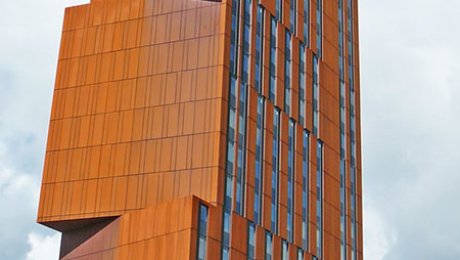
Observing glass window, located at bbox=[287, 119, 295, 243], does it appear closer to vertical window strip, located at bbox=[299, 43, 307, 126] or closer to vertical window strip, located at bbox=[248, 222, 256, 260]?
vertical window strip, located at bbox=[299, 43, 307, 126]

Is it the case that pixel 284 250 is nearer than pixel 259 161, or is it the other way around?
pixel 259 161

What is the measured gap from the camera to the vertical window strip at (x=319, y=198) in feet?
324

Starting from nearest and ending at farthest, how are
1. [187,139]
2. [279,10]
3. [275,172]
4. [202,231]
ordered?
1. [202,231]
2. [187,139]
3. [275,172]
4. [279,10]

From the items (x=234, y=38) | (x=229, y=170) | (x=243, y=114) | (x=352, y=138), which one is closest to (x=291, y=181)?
(x=243, y=114)

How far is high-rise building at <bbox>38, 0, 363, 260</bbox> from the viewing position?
3337 inches

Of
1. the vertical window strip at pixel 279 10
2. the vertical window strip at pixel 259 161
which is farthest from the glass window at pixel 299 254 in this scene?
the vertical window strip at pixel 279 10

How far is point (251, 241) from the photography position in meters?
87.4

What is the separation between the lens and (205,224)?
81.9 metres

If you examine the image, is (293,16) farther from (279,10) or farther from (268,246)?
(268,246)

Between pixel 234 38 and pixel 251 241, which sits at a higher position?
pixel 234 38

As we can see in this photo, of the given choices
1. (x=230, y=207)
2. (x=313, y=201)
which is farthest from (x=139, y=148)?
(x=313, y=201)

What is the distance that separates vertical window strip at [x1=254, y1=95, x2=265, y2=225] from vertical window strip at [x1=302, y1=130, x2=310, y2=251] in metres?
8.13

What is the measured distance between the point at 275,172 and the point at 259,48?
442 inches

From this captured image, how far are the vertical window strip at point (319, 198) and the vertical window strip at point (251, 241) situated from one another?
1212 cm
